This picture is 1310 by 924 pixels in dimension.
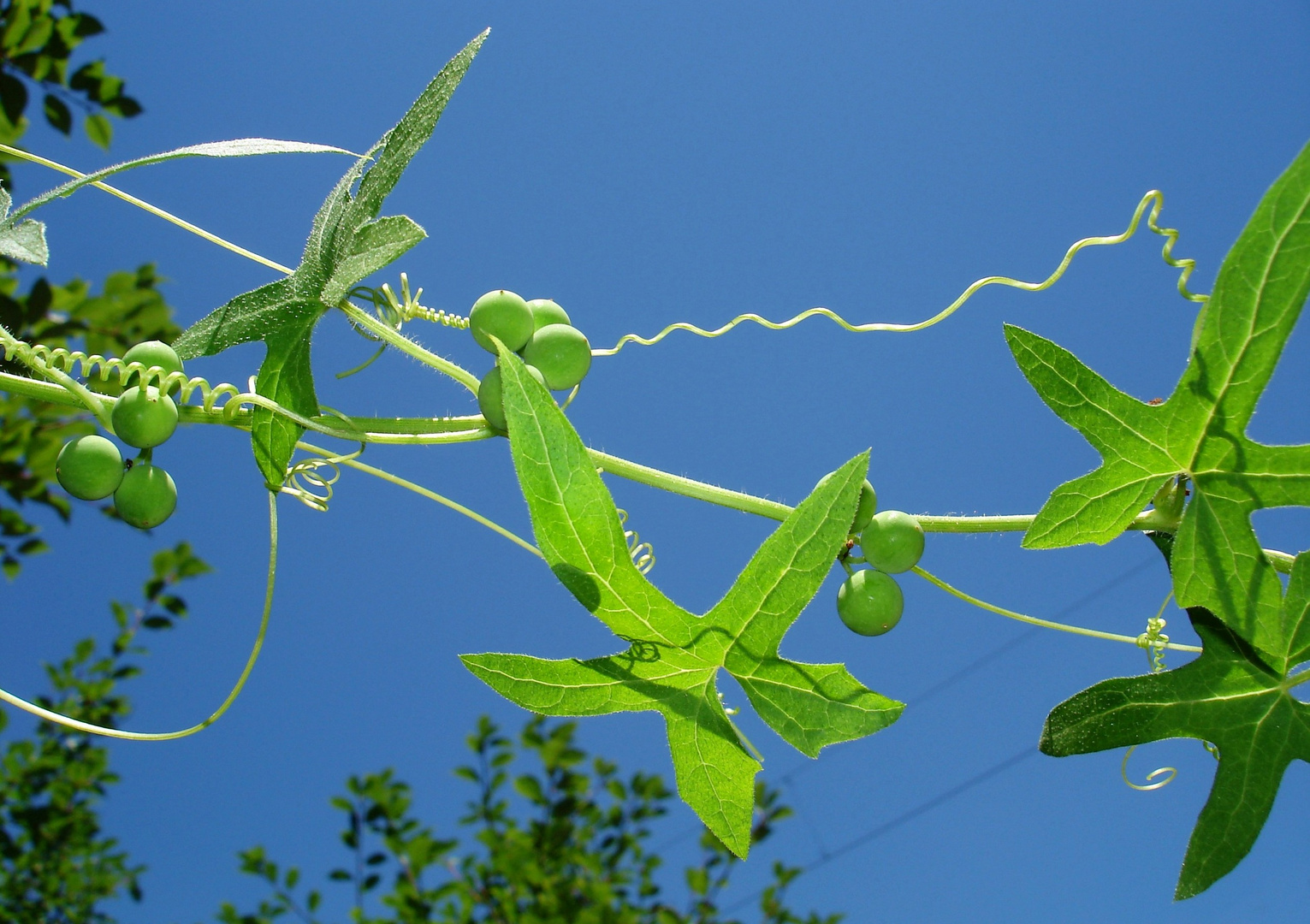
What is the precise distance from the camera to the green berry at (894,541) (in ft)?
2.30

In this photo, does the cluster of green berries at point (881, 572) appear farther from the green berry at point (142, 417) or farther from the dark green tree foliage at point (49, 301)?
the dark green tree foliage at point (49, 301)

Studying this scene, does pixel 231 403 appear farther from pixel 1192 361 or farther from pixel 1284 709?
pixel 1284 709

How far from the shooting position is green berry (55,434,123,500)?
27.4 inches

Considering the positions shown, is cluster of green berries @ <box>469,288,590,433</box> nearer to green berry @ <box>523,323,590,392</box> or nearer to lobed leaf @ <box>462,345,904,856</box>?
green berry @ <box>523,323,590,392</box>

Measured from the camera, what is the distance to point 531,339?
2.38 ft

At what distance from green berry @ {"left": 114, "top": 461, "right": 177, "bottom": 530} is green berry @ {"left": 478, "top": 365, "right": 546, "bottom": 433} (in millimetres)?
257

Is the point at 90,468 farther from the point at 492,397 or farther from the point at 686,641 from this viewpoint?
the point at 686,641

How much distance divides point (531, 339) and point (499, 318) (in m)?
0.03

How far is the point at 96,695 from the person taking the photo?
2547mm

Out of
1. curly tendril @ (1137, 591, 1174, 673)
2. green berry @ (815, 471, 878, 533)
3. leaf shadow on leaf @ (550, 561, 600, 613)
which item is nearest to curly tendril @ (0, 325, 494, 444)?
leaf shadow on leaf @ (550, 561, 600, 613)

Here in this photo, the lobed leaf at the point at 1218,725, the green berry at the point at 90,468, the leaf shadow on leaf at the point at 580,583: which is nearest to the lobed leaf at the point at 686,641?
the leaf shadow on leaf at the point at 580,583

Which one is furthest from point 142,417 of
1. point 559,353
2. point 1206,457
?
point 1206,457

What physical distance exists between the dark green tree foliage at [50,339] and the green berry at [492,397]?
1.54 m

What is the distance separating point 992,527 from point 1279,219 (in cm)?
28
